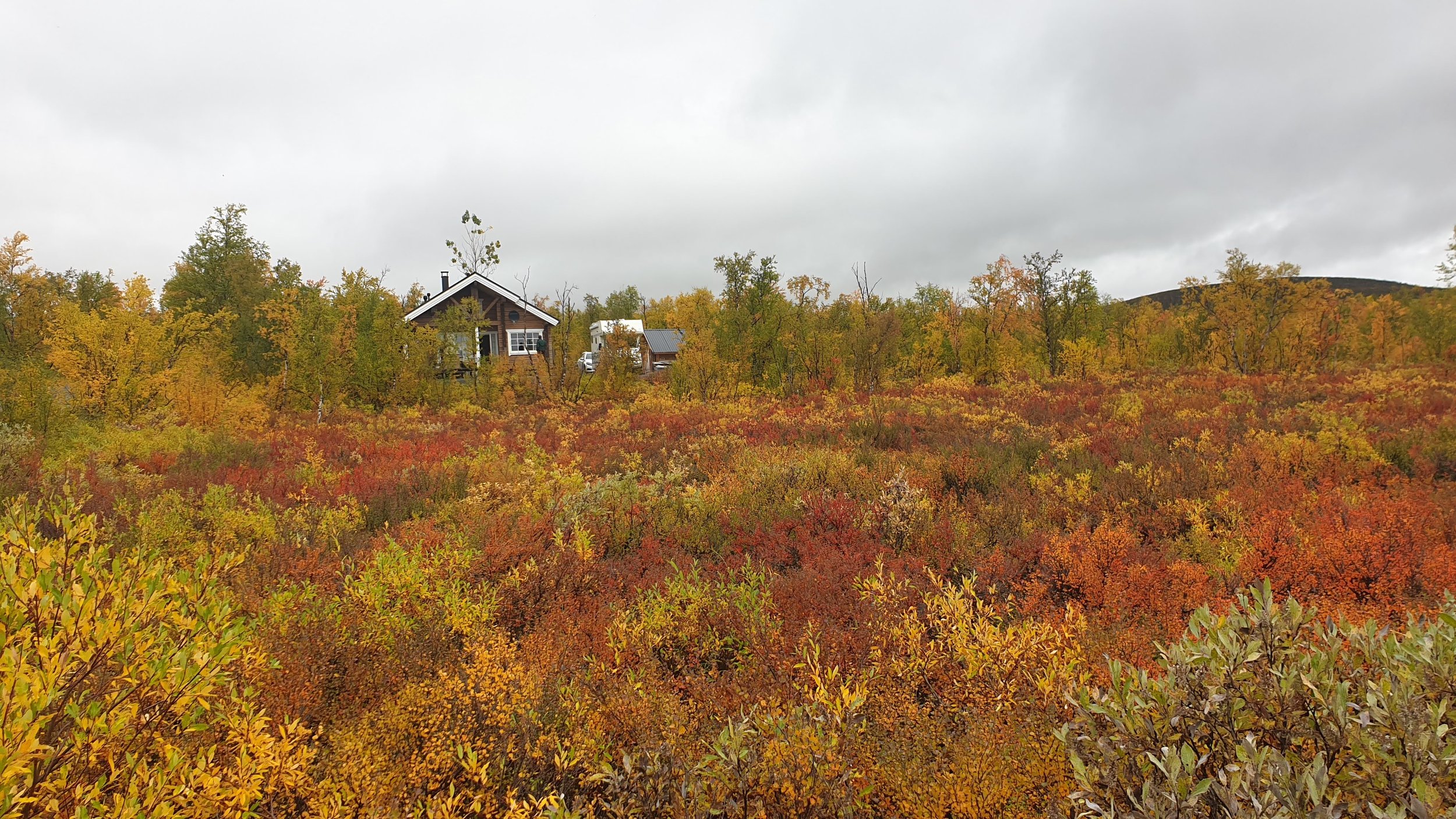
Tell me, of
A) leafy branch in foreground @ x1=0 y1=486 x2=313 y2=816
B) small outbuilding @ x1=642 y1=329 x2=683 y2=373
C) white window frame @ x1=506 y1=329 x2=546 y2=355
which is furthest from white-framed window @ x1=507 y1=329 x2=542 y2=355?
leafy branch in foreground @ x1=0 y1=486 x2=313 y2=816

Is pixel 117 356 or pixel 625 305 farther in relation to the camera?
pixel 625 305

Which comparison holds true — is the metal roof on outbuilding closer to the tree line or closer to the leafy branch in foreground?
the tree line

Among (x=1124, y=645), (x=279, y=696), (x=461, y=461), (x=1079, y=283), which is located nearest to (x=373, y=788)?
(x=279, y=696)

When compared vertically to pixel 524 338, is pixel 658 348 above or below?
above

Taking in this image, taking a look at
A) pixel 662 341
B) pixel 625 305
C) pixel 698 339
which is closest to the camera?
pixel 698 339

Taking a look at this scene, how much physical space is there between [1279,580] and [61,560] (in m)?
6.73

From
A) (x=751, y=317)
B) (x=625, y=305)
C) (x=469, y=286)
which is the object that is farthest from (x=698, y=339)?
(x=625, y=305)

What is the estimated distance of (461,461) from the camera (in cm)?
991

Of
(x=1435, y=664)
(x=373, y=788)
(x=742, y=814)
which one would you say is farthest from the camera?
(x=373, y=788)

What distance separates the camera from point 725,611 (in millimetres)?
4164

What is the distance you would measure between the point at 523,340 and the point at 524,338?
0.53 ft

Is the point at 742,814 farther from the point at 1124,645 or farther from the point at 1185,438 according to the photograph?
the point at 1185,438

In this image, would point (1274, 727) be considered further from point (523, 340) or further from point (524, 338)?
point (523, 340)

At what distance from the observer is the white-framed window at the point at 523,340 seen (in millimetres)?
33097
